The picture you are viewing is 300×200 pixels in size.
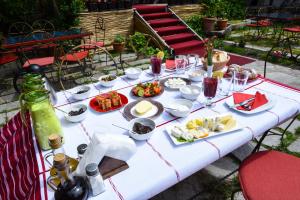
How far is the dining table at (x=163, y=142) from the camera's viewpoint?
97 cm

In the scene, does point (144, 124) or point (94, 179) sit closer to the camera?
point (94, 179)

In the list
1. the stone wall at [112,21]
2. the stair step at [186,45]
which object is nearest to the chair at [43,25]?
the stone wall at [112,21]

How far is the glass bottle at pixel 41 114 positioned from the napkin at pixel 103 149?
326mm

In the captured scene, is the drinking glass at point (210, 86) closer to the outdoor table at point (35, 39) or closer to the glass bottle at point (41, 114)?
the glass bottle at point (41, 114)

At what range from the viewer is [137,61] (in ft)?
16.8

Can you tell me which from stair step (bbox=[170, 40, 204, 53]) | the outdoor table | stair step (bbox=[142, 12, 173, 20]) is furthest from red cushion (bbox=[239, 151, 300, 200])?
stair step (bbox=[142, 12, 173, 20])

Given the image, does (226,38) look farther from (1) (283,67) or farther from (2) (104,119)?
(2) (104,119)

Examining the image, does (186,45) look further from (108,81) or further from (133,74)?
(108,81)

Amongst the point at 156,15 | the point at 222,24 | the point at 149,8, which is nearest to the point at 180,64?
the point at 156,15

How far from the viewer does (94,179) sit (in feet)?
2.85

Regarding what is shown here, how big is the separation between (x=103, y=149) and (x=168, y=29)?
6153mm

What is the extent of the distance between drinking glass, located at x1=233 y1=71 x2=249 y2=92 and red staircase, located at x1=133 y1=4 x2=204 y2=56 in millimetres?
4090

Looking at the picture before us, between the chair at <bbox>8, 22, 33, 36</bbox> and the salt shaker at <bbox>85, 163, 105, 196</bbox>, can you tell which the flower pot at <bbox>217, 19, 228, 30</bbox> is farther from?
the salt shaker at <bbox>85, 163, 105, 196</bbox>

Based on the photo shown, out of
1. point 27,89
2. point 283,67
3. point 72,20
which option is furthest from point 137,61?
point 27,89
